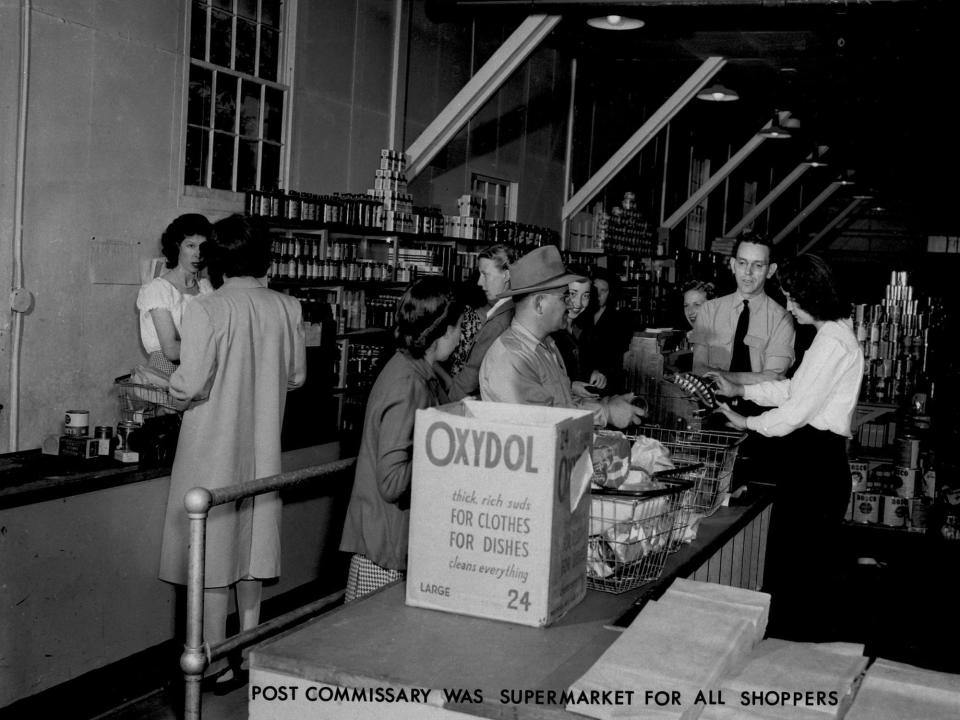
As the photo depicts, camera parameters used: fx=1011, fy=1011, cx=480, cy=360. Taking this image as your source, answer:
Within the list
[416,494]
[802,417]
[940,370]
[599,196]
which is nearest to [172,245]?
[802,417]

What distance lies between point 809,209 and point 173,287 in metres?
19.4

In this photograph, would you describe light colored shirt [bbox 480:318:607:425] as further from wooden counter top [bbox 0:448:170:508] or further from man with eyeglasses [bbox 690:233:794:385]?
man with eyeglasses [bbox 690:233:794:385]

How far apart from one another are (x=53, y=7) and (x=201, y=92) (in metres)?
1.25

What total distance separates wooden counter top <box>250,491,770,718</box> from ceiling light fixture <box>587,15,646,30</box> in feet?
21.6

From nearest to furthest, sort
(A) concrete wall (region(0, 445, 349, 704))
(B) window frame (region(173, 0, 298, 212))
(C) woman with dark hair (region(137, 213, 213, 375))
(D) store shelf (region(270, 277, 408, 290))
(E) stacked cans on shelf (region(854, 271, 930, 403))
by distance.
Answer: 1. (A) concrete wall (region(0, 445, 349, 704))
2. (C) woman with dark hair (region(137, 213, 213, 375))
3. (B) window frame (region(173, 0, 298, 212))
4. (D) store shelf (region(270, 277, 408, 290))
5. (E) stacked cans on shelf (region(854, 271, 930, 403))

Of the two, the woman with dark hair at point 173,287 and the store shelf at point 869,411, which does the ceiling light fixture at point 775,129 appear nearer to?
the store shelf at point 869,411

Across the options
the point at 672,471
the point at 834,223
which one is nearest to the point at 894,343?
the point at 672,471

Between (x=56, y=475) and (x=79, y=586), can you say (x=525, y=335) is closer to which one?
(x=56, y=475)

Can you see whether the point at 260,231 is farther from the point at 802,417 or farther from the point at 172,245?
the point at 802,417

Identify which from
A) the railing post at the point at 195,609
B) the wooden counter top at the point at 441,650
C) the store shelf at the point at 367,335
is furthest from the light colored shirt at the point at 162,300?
the wooden counter top at the point at 441,650

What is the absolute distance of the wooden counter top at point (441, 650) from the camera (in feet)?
5.42

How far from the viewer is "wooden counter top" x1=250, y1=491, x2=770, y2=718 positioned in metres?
1.65

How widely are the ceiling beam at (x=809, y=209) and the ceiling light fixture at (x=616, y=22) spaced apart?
14.4 meters

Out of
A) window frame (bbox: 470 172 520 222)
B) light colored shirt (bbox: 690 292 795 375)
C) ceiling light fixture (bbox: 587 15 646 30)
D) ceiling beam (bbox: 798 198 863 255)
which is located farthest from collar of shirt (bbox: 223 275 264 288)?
ceiling beam (bbox: 798 198 863 255)
